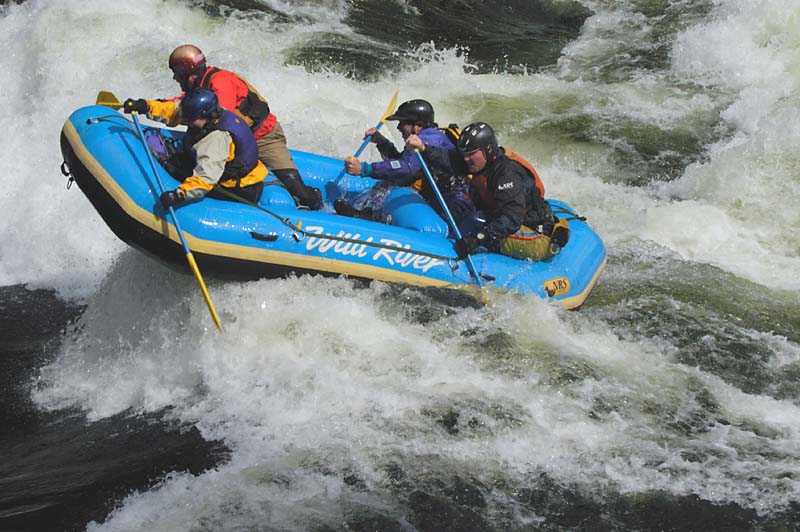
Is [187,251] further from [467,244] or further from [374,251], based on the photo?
[467,244]

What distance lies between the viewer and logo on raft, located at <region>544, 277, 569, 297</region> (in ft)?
21.9

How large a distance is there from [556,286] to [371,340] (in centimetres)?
152

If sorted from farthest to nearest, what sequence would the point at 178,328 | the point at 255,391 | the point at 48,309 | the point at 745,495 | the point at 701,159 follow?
the point at 701,159 → the point at 48,309 → the point at 178,328 → the point at 255,391 → the point at 745,495

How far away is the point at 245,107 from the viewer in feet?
22.3

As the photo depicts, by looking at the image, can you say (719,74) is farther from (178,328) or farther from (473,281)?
(178,328)

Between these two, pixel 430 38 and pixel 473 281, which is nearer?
pixel 473 281

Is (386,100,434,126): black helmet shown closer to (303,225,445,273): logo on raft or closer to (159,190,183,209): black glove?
(303,225,445,273): logo on raft

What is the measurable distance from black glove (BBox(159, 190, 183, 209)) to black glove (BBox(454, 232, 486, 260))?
203 cm

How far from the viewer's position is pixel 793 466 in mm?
5129

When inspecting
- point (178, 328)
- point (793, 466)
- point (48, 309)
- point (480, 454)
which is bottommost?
point (48, 309)

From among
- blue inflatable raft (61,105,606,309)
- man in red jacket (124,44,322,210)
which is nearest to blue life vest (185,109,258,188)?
blue inflatable raft (61,105,606,309)

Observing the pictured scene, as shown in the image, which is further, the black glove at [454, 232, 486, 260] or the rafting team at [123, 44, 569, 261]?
the black glove at [454, 232, 486, 260]

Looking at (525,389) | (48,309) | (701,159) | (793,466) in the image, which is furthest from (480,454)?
(701,159)

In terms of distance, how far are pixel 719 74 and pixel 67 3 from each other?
8333 millimetres
